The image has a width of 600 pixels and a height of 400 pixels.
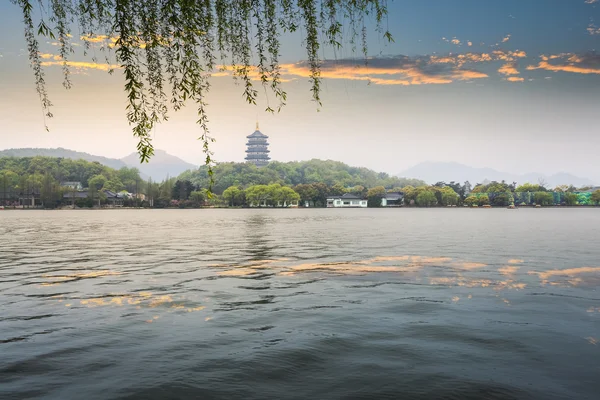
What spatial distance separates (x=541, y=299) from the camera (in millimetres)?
14344

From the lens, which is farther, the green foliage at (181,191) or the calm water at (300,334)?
the green foliage at (181,191)

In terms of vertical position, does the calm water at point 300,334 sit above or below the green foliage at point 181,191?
below

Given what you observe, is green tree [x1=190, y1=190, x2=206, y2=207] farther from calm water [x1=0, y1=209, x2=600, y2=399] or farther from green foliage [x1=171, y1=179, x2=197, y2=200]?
calm water [x1=0, y1=209, x2=600, y2=399]

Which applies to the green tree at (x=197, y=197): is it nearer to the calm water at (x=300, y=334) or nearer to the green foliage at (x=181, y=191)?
the green foliage at (x=181, y=191)

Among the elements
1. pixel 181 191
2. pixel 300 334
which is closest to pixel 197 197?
pixel 181 191

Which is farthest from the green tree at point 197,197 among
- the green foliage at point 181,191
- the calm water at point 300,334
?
the calm water at point 300,334


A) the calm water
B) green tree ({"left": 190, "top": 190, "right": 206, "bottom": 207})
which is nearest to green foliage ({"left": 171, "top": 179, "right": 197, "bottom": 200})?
green tree ({"left": 190, "top": 190, "right": 206, "bottom": 207})

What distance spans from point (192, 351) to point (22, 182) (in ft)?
673

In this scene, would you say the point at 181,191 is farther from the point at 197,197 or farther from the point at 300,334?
the point at 300,334

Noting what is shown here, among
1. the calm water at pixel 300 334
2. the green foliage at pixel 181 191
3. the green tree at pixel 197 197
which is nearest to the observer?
the calm water at pixel 300 334

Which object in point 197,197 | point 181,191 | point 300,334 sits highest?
point 181,191

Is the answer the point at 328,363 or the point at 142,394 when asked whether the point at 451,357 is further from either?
the point at 142,394

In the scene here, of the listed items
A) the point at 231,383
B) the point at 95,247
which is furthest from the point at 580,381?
the point at 95,247

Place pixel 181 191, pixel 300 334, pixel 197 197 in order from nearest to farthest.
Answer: pixel 300 334, pixel 181 191, pixel 197 197
